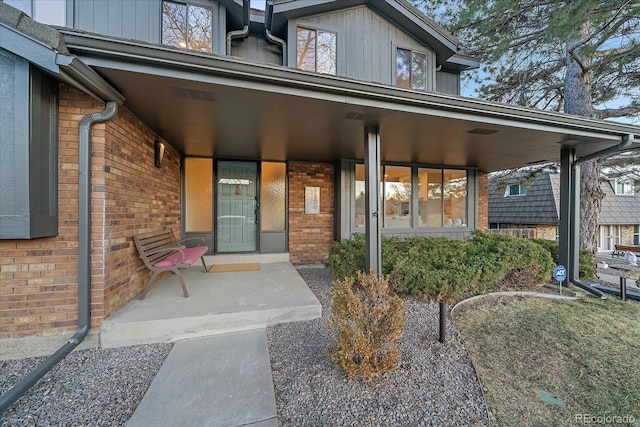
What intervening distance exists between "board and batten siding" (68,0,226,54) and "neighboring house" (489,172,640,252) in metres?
13.9

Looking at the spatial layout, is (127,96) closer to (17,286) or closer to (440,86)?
(17,286)

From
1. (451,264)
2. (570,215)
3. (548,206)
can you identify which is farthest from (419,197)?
(548,206)

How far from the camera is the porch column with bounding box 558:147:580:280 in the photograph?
4852 millimetres

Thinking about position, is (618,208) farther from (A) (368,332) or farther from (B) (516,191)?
(A) (368,332)

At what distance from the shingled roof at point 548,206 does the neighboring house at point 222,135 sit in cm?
739

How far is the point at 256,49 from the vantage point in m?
5.56

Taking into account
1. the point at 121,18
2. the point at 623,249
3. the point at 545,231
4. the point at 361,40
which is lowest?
the point at 623,249

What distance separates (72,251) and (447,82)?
8.22 m

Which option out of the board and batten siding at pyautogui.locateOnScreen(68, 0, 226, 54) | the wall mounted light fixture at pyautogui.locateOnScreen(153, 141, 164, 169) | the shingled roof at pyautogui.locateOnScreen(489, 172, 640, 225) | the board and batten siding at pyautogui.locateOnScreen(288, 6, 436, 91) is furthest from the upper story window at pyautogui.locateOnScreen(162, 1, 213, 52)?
the shingled roof at pyautogui.locateOnScreen(489, 172, 640, 225)

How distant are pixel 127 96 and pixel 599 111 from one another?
33.4 feet

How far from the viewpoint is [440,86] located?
677 cm

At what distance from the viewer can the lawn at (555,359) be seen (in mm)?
1882

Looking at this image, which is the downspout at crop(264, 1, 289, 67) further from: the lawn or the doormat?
the lawn

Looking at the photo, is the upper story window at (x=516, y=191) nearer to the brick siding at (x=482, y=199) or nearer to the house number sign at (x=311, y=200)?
the brick siding at (x=482, y=199)
